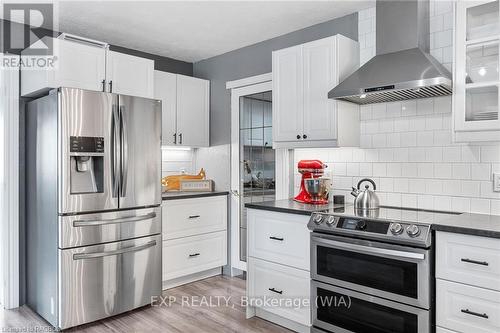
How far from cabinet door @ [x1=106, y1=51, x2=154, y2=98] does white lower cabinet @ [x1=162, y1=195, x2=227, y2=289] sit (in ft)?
3.65

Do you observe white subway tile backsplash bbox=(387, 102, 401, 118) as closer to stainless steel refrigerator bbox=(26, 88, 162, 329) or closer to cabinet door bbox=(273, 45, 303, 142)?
cabinet door bbox=(273, 45, 303, 142)

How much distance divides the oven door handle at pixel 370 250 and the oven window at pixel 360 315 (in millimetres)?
326

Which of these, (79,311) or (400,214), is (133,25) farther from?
(400,214)

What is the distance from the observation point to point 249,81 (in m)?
4.06

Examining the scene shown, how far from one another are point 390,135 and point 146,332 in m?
2.42

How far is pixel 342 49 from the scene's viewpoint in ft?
9.68

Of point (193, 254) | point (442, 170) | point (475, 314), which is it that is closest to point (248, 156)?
point (193, 254)

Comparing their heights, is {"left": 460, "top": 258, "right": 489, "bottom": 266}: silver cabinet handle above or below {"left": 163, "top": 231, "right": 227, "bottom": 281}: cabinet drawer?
above

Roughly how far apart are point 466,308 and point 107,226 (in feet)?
8.25

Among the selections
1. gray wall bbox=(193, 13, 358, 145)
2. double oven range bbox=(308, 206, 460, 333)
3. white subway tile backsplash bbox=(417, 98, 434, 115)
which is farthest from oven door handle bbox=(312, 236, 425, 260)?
gray wall bbox=(193, 13, 358, 145)

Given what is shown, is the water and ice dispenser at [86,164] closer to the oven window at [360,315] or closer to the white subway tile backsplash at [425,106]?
the oven window at [360,315]

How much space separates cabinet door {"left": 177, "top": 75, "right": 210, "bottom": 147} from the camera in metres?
4.26

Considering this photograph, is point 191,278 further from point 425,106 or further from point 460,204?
point 425,106

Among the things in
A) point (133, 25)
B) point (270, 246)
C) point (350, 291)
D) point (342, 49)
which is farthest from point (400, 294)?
point (133, 25)
